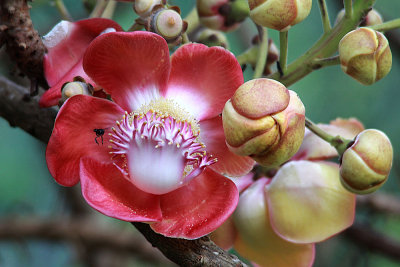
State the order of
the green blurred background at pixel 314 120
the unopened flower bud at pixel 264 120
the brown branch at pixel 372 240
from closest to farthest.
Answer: the unopened flower bud at pixel 264 120
the brown branch at pixel 372 240
the green blurred background at pixel 314 120

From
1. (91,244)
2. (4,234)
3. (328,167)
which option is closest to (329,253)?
(91,244)

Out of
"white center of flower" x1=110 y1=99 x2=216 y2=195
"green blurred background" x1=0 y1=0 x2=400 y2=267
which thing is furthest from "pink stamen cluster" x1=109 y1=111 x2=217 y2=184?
"green blurred background" x1=0 y1=0 x2=400 y2=267

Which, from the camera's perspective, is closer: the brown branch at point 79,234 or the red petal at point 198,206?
the red petal at point 198,206

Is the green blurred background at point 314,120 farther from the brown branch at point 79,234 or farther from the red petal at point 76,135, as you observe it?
the red petal at point 76,135

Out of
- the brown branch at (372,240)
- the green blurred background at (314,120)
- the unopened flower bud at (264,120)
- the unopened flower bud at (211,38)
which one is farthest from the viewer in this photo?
the green blurred background at (314,120)

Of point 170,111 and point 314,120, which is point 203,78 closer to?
point 170,111

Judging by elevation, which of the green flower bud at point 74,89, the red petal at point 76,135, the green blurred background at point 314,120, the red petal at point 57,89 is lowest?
the green blurred background at point 314,120

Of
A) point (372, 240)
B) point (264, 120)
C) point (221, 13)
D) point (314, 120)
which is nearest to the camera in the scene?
point (264, 120)

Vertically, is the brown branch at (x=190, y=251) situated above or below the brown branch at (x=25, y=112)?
below

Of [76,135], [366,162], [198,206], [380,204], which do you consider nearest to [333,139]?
[366,162]

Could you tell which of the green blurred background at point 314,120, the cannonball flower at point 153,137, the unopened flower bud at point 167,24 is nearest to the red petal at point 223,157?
the cannonball flower at point 153,137
